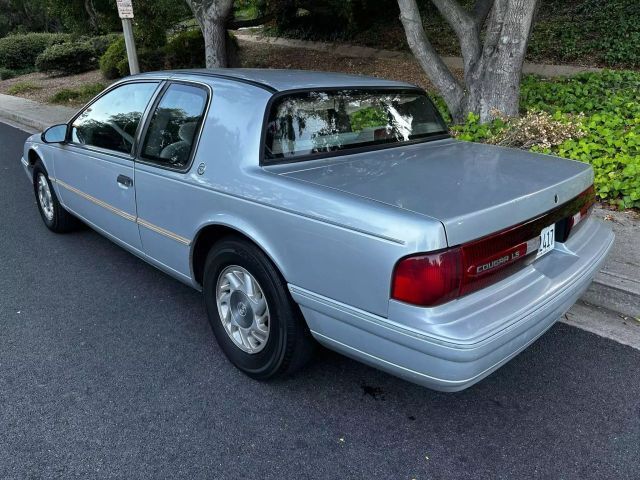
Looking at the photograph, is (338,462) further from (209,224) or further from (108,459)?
(209,224)

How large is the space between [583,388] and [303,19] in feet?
50.7

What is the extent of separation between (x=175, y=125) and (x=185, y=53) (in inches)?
505

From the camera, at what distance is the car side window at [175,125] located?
3238mm

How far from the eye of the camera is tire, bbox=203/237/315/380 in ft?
8.89

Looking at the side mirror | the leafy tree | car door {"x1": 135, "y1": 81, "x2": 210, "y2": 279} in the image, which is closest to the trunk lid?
car door {"x1": 135, "y1": 81, "x2": 210, "y2": 279}

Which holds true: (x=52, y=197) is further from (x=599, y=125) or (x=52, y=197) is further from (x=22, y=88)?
(x=22, y=88)

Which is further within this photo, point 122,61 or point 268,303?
point 122,61

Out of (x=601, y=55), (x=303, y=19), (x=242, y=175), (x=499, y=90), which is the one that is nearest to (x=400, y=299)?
(x=242, y=175)

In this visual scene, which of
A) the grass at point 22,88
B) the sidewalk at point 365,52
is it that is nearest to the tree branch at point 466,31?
the sidewalk at point 365,52

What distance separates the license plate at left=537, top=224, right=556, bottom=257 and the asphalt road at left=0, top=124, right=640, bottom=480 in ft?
2.56

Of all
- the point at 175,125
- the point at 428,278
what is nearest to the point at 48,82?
the point at 175,125

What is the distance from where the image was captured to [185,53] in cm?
1506

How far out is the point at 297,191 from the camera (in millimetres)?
2531

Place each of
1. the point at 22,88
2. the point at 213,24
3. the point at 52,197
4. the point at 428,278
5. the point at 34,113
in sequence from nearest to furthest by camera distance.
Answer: the point at 428,278
the point at 52,197
the point at 213,24
the point at 34,113
the point at 22,88
